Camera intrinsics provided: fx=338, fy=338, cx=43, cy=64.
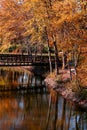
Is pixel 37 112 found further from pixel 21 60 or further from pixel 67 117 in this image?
pixel 21 60

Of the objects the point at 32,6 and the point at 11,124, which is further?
the point at 32,6

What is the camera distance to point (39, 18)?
117 feet

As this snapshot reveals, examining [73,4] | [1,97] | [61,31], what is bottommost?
[1,97]

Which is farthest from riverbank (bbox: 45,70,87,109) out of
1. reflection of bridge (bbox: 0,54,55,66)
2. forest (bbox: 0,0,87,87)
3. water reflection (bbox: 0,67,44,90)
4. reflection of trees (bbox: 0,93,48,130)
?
reflection of bridge (bbox: 0,54,55,66)

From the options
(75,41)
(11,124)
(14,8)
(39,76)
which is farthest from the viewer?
(39,76)

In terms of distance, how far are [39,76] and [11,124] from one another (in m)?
27.8

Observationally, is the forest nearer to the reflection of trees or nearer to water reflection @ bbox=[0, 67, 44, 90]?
the reflection of trees

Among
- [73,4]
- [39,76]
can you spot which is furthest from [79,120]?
[39,76]

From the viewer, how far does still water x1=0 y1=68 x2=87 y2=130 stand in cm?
2473

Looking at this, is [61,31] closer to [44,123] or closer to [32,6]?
[32,6]

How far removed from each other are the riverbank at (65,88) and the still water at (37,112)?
2.13ft

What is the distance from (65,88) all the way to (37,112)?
794 cm

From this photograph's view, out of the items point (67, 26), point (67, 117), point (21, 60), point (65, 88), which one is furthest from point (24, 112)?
point (21, 60)

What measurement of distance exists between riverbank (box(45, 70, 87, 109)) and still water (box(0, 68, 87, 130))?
25.5 inches
